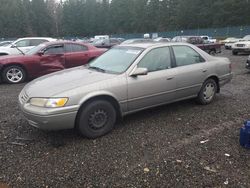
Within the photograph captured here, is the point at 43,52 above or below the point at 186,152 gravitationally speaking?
above

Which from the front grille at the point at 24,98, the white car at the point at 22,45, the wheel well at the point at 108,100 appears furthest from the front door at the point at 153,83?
the white car at the point at 22,45

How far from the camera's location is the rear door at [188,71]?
561 cm

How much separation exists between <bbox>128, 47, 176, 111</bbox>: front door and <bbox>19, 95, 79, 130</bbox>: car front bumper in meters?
1.14

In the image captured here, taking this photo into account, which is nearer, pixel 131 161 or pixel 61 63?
pixel 131 161

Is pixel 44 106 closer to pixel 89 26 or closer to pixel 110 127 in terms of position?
pixel 110 127

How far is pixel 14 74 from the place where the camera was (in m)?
9.54

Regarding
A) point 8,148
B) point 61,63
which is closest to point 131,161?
point 8,148

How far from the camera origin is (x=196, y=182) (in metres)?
3.33

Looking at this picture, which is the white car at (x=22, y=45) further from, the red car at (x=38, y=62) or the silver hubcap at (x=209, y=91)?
the silver hubcap at (x=209, y=91)

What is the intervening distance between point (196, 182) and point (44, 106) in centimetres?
243

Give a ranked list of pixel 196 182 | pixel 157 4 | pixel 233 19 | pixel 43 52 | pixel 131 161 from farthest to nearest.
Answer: pixel 157 4 → pixel 233 19 → pixel 43 52 → pixel 131 161 → pixel 196 182

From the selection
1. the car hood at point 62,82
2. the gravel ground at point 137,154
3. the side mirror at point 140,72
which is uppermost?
the side mirror at point 140,72

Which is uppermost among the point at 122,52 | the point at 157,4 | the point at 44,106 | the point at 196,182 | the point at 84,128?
the point at 157,4

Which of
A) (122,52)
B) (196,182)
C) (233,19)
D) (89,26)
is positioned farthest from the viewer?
(89,26)
